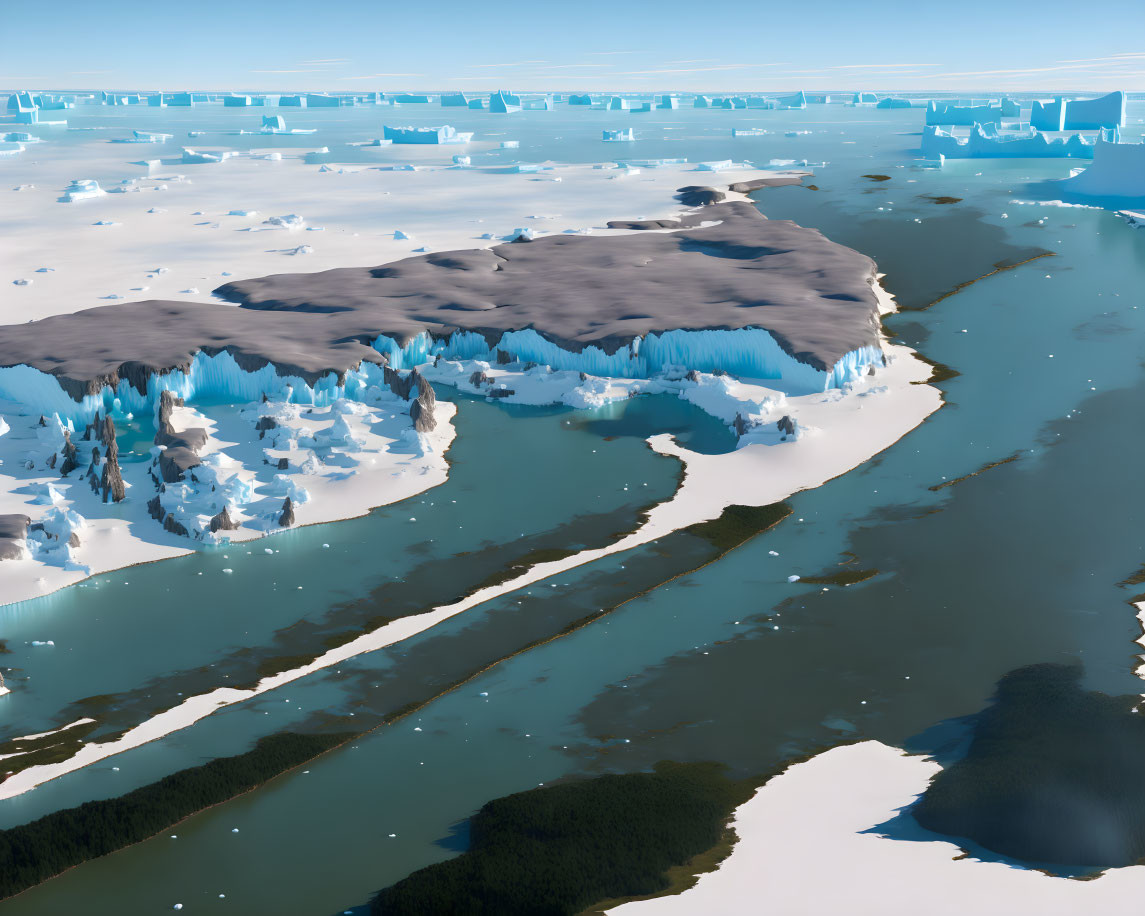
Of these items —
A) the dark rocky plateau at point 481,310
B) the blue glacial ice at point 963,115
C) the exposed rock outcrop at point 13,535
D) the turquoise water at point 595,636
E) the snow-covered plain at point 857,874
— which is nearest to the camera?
the snow-covered plain at point 857,874

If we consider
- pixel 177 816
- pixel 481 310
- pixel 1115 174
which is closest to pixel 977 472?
pixel 481 310

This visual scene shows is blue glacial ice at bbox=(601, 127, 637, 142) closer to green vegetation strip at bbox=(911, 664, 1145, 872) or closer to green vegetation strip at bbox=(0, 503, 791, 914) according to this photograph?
green vegetation strip at bbox=(911, 664, 1145, 872)

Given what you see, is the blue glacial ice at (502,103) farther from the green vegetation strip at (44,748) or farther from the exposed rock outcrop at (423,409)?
the green vegetation strip at (44,748)

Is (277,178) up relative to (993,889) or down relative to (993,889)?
up

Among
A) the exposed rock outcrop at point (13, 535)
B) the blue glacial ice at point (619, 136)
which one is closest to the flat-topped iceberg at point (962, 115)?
the blue glacial ice at point (619, 136)

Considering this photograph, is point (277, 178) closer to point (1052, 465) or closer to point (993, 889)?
point (1052, 465)

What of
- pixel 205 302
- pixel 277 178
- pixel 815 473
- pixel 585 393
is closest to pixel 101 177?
pixel 277 178
